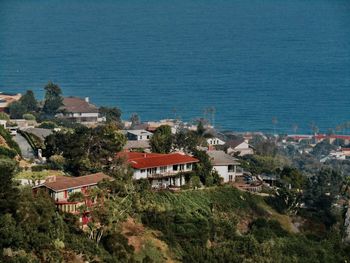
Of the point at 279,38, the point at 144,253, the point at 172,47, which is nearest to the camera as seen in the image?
the point at 144,253

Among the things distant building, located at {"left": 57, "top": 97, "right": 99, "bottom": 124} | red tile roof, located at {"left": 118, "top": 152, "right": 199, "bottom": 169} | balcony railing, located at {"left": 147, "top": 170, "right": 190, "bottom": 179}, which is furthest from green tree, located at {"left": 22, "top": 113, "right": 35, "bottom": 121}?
balcony railing, located at {"left": 147, "top": 170, "right": 190, "bottom": 179}

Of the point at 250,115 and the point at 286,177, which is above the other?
the point at 250,115

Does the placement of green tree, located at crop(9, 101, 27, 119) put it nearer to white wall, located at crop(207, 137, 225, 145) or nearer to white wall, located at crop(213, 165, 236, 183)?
white wall, located at crop(207, 137, 225, 145)

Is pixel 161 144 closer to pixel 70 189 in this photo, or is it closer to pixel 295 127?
pixel 70 189

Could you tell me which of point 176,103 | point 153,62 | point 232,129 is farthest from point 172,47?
point 232,129

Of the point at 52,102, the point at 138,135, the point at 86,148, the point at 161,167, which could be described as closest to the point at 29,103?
the point at 52,102

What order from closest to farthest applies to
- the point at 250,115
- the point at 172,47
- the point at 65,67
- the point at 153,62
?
1. the point at 250,115
2. the point at 65,67
3. the point at 153,62
4. the point at 172,47

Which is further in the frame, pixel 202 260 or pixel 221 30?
pixel 221 30

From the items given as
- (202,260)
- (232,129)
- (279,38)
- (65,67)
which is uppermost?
(279,38)

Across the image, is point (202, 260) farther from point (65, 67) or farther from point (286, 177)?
point (65, 67)
